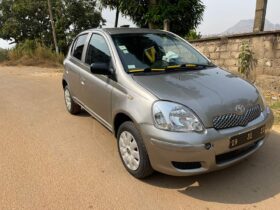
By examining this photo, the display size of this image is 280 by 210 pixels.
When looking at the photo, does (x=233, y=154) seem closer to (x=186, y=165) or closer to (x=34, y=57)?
(x=186, y=165)

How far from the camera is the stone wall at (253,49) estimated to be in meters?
7.05

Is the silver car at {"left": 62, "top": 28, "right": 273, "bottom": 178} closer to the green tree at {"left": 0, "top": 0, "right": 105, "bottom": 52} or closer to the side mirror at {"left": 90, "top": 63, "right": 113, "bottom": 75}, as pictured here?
the side mirror at {"left": 90, "top": 63, "right": 113, "bottom": 75}

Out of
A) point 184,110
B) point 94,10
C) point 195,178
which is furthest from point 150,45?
point 94,10

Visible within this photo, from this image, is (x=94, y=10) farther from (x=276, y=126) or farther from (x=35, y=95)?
(x=276, y=126)

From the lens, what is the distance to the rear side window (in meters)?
5.23

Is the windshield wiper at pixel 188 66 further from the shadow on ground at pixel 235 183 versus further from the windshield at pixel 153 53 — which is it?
the shadow on ground at pixel 235 183

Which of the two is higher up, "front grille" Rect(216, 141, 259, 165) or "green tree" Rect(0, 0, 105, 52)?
"green tree" Rect(0, 0, 105, 52)

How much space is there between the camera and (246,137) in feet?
10.9

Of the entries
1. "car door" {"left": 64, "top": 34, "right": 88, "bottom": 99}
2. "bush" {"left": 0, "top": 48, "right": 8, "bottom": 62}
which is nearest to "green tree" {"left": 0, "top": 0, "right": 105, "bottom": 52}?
"bush" {"left": 0, "top": 48, "right": 8, "bottom": 62}

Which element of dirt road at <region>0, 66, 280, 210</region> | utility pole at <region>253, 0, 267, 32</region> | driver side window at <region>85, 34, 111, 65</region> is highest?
utility pole at <region>253, 0, 267, 32</region>

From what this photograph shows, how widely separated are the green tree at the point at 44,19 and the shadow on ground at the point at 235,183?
96.3 feet

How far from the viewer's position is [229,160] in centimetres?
331

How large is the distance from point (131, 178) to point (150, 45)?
1823 mm

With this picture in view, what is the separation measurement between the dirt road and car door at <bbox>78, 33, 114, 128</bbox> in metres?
0.52
